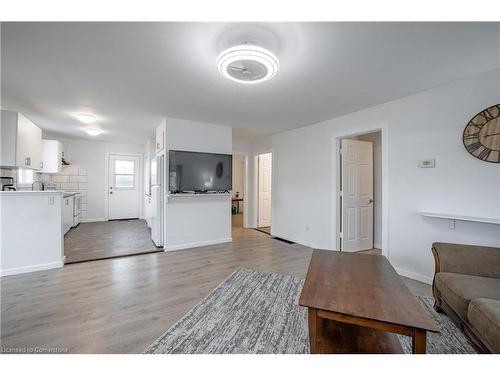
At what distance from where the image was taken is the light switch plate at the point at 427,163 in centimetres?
272

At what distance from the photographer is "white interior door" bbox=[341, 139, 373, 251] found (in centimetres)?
397

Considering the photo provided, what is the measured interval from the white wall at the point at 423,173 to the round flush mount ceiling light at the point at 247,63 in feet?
6.92

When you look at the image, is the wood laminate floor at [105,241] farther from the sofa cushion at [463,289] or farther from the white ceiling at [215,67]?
the sofa cushion at [463,289]

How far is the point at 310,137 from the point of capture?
14.5ft

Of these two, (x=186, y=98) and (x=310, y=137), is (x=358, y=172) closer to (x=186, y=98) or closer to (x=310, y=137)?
(x=310, y=137)

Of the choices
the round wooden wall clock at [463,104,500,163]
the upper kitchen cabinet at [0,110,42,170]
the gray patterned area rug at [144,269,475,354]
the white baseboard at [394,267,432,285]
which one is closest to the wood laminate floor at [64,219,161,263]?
the upper kitchen cabinet at [0,110,42,170]

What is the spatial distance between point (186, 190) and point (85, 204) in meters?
4.68

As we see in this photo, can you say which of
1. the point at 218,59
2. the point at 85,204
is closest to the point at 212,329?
the point at 218,59

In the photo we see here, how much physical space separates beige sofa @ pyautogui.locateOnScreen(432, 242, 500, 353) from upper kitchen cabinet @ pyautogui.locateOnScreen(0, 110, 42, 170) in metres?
5.71

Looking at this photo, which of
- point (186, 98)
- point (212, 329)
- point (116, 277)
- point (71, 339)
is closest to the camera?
point (71, 339)

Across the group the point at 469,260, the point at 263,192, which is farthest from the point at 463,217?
the point at 263,192

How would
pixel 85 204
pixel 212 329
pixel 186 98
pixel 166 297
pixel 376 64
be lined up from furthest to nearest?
pixel 85 204 → pixel 186 98 → pixel 166 297 → pixel 376 64 → pixel 212 329

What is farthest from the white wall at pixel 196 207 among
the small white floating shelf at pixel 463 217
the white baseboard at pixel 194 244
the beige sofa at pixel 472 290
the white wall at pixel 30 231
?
the beige sofa at pixel 472 290
